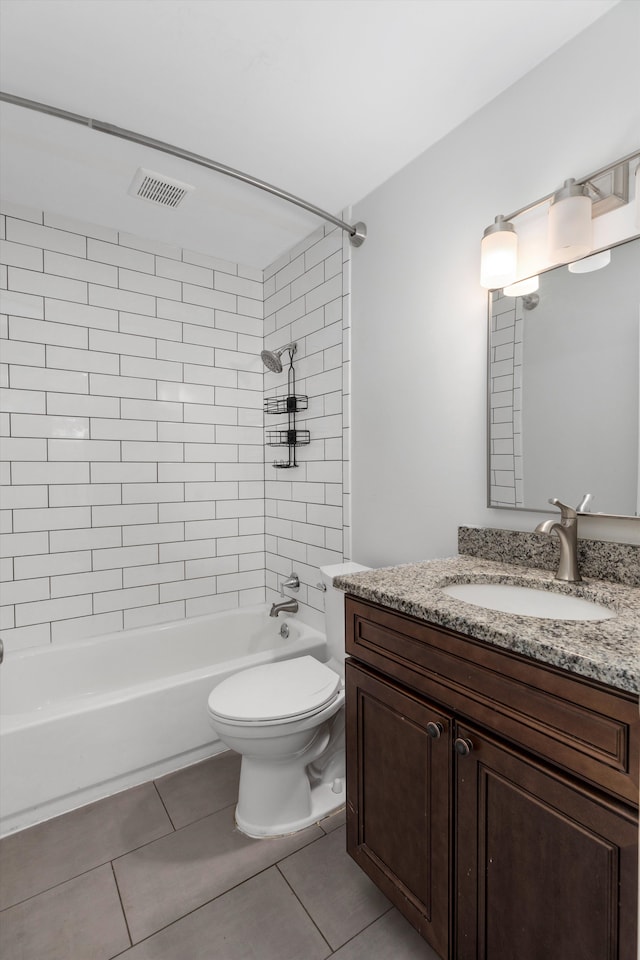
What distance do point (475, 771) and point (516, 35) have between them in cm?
189

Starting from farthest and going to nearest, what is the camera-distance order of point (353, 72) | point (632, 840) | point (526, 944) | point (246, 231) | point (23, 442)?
point (246, 231) → point (23, 442) → point (353, 72) → point (526, 944) → point (632, 840)

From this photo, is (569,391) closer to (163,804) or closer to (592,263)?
(592,263)

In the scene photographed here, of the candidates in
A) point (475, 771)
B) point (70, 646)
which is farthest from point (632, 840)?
point (70, 646)

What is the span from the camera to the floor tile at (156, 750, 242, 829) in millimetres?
1729

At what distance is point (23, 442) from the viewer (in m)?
2.20

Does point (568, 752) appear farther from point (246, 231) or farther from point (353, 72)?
point (246, 231)

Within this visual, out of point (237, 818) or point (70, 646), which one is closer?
point (237, 818)

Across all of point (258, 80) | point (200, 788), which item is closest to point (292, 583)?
point (200, 788)

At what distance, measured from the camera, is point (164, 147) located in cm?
153

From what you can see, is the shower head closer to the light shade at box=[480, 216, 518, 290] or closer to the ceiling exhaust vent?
the ceiling exhaust vent

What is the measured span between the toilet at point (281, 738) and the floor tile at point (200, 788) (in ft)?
0.52

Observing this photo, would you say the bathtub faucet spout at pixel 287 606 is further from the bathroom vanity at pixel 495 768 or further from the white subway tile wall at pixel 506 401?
the white subway tile wall at pixel 506 401

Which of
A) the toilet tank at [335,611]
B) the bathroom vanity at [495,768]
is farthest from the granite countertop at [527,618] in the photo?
the toilet tank at [335,611]

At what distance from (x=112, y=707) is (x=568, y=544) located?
1.74 metres
